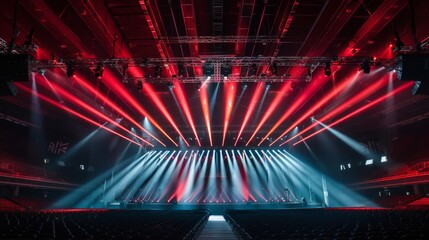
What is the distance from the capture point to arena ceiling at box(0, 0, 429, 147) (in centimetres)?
835

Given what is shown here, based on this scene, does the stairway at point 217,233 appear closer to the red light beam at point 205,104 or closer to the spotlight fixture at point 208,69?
the spotlight fixture at point 208,69

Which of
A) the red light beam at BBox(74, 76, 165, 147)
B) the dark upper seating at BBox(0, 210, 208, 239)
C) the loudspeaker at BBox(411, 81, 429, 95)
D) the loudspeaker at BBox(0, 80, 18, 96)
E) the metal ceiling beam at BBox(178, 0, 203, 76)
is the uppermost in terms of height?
the metal ceiling beam at BBox(178, 0, 203, 76)

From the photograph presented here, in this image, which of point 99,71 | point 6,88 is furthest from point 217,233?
point 6,88

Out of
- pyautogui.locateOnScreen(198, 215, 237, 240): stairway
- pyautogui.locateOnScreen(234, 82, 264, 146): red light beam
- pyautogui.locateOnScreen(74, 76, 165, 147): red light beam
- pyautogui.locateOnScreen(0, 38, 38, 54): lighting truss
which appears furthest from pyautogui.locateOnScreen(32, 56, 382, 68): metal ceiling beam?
pyautogui.locateOnScreen(198, 215, 237, 240): stairway

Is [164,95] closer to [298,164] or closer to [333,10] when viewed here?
[333,10]

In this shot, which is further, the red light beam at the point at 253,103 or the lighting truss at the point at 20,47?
the red light beam at the point at 253,103

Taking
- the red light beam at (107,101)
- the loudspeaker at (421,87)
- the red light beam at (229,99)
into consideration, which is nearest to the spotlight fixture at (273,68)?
the red light beam at (229,99)

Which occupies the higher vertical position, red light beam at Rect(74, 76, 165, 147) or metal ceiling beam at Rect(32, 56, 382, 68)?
red light beam at Rect(74, 76, 165, 147)

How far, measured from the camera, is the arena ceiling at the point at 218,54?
27.4ft

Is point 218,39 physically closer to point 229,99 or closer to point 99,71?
point 99,71

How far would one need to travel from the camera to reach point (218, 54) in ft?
37.0

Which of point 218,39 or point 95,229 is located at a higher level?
point 218,39

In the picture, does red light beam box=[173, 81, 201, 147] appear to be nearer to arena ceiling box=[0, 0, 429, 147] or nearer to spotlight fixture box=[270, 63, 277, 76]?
arena ceiling box=[0, 0, 429, 147]

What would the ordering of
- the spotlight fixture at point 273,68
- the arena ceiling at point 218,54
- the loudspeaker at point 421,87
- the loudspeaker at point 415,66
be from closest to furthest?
the loudspeaker at point 415,66 < the loudspeaker at point 421,87 < the arena ceiling at point 218,54 < the spotlight fixture at point 273,68
